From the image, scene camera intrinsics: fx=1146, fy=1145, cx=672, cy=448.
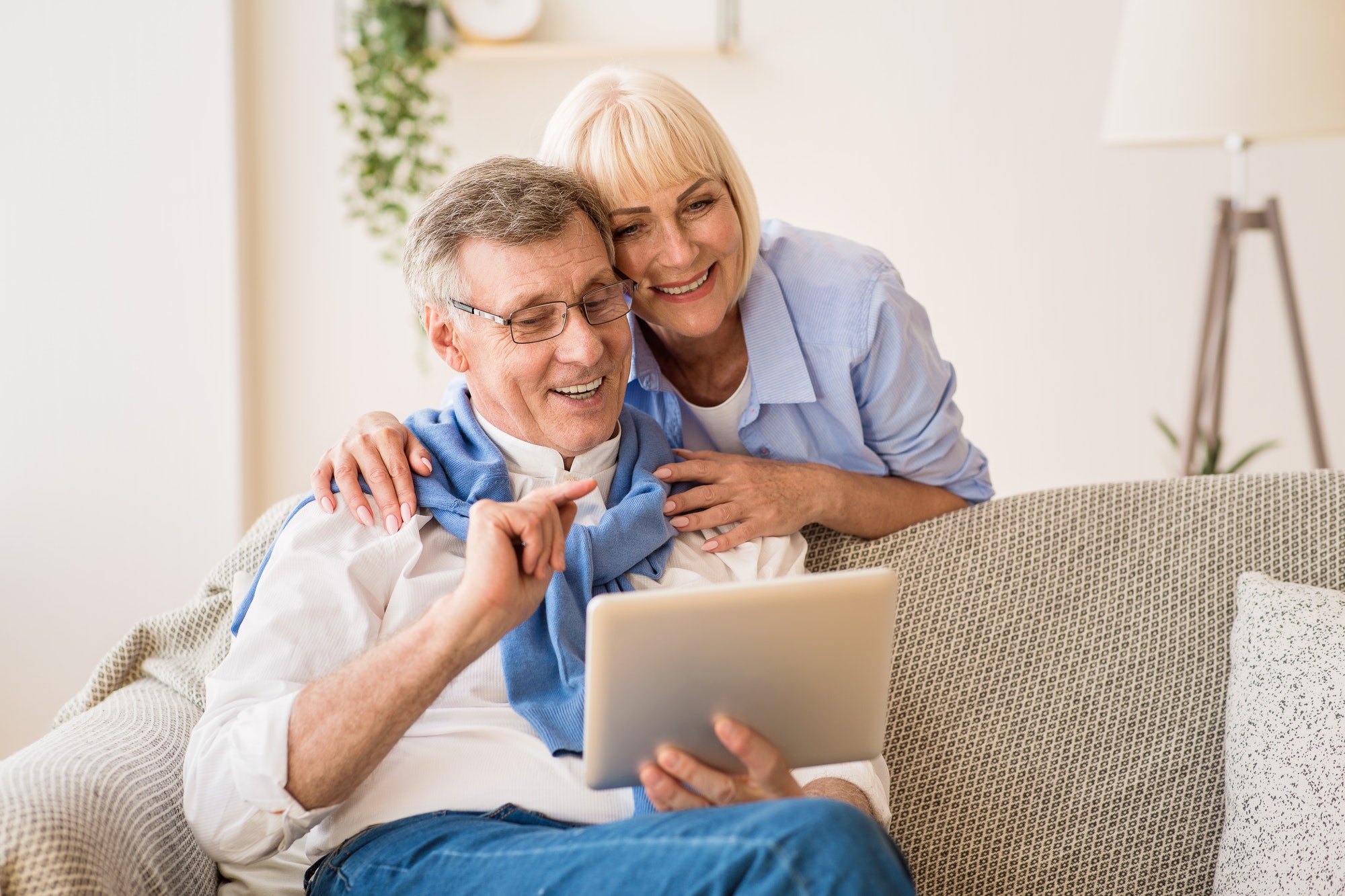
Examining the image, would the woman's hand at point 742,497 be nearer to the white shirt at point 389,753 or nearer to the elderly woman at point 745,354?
the elderly woman at point 745,354

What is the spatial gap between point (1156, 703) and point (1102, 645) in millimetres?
100

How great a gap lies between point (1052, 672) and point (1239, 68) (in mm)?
1670

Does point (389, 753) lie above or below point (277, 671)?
below

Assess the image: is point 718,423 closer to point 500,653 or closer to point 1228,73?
point 500,653

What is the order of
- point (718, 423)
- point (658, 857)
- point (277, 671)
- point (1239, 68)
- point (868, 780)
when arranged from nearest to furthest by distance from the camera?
point (658, 857) → point (277, 671) → point (868, 780) → point (718, 423) → point (1239, 68)

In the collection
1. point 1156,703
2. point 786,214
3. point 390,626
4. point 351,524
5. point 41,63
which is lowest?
point 1156,703

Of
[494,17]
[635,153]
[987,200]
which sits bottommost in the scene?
[987,200]

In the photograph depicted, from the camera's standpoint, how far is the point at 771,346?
1.73 metres

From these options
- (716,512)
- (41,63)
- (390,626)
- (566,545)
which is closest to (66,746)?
(390,626)

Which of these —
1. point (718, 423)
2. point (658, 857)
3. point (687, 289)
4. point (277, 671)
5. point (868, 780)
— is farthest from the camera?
point (718, 423)

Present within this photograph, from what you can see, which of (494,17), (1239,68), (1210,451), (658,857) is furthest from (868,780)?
(494,17)

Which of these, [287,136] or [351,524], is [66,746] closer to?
[351,524]

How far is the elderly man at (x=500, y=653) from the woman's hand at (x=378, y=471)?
0.05 feet

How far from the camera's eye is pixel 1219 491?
1648mm
